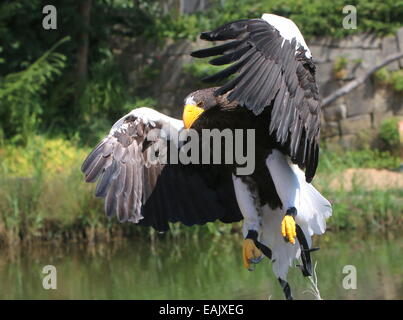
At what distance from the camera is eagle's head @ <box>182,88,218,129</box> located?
4.49m

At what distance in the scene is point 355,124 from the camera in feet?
37.0

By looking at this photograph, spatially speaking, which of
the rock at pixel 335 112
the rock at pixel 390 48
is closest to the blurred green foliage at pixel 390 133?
the rock at pixel 335 112

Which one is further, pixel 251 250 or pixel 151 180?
pixel 151 180

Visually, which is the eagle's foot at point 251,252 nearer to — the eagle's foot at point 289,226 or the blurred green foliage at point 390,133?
the eagle's foot at point 289,226

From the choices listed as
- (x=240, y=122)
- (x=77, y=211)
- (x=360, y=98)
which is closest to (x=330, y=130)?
(x=360, y=98)

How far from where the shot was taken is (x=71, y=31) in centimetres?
1214

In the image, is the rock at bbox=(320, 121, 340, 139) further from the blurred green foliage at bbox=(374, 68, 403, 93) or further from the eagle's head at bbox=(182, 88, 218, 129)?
the eagle's head at bbox=(182, 88, 218, 129)

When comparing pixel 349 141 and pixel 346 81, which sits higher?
pixel 346 81

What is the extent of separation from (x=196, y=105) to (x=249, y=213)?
694mm

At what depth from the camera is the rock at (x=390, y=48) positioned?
11336 mm

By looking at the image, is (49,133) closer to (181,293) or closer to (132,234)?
(132,234)

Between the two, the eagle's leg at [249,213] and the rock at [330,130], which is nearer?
the eagle's leg at [249,213]

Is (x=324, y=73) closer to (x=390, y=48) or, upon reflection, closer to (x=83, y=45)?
(x=390, y=48)

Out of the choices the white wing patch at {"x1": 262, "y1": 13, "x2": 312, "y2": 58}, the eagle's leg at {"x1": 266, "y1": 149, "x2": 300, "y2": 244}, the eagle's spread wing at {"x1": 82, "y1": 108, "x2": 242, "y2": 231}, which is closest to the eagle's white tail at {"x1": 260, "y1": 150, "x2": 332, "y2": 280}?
the eagle's leg at {"x1": 266, "y1": 149, "x2": 300, "y2": 244}
